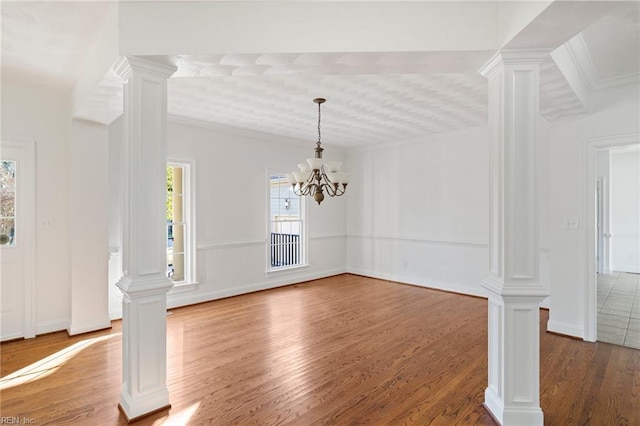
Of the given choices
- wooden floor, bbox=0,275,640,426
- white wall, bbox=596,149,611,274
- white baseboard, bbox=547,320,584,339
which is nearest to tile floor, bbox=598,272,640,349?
white baseboard, bbox=547,320,584,339

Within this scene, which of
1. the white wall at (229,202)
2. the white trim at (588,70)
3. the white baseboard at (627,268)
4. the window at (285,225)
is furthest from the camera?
the white baseboard at (627,268)

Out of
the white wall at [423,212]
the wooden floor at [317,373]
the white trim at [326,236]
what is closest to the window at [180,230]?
the wooden floor at [317,373]

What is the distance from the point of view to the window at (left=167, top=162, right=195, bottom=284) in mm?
5004

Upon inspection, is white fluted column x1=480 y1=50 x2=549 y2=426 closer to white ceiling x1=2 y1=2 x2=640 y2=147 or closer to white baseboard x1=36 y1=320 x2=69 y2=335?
white ceiling x1=2 y1=2 x2=640 y2=147

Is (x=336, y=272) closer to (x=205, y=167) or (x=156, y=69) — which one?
(x=205, y=167)

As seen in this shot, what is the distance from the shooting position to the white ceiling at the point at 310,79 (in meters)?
2.32

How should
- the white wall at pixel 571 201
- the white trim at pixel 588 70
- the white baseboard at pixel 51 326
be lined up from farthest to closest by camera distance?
the white baseboard at pixel 51 326
the white wall at pixel 571 201
the white trim at pixel 588 70

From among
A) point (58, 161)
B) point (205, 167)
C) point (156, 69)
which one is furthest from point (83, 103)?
point (205, 167)

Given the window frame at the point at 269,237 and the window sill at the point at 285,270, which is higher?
the window frame at the point at 269,237

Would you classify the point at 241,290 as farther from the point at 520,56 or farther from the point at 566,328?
the point at 520,56

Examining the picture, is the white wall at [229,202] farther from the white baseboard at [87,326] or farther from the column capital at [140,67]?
the column capital at [140,67]

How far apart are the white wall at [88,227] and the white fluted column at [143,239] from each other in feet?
6.40

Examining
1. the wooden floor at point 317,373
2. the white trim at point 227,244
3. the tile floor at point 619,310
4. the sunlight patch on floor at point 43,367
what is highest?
the white trim at point 227,244

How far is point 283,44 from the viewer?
2.20 meters
